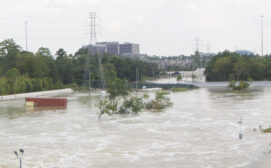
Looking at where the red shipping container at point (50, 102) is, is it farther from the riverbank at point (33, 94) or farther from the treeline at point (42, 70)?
the treeline at point (42, 70)

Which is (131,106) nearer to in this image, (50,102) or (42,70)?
(50,102)

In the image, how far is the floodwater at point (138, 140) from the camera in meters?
18.3

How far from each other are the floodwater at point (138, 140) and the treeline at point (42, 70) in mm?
23658

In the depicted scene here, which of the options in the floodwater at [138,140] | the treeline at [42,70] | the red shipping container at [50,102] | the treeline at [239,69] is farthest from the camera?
the treeline at [239,69]


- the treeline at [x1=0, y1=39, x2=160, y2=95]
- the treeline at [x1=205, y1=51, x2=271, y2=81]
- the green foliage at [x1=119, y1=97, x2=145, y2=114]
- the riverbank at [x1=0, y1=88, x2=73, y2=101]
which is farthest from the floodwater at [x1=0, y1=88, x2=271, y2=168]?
the treeline at [x1=205, y1=51, x2=271, y2=81]

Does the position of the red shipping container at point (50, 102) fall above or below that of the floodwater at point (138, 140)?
above

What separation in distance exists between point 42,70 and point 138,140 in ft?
165

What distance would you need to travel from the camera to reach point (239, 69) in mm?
80625

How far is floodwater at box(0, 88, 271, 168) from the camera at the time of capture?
18.3 m

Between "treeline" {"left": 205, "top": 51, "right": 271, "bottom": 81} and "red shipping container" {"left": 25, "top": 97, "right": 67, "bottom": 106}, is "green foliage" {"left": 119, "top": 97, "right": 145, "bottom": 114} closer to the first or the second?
"red shipping container" {"left": 25, "top": 97, "right": 67, "bottom": 106}

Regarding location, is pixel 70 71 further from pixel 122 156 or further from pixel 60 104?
pixel 122 156

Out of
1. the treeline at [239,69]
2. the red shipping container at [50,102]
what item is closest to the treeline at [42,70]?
the red shipping container at [50,102]

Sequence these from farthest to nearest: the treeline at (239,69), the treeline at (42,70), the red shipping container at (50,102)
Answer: the treeline at (239,69) → the treeline at (42,70) → the red shipping container at (50,102)

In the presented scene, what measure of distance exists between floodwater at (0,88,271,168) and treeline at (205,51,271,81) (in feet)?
152
